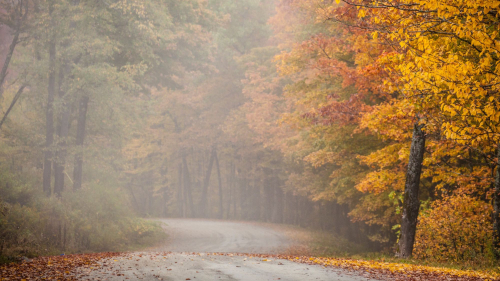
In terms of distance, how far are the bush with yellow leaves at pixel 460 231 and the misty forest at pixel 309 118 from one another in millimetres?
41

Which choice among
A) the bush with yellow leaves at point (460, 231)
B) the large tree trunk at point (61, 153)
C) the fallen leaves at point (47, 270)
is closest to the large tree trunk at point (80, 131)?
the large tree trunk at point (61, 153)

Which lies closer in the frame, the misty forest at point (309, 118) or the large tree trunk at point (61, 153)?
the misty forest at point (309, 118)

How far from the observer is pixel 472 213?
1184 cm

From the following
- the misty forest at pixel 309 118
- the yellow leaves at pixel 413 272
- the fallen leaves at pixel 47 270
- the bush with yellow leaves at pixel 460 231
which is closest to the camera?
the fallen leaves at pixel 47 270

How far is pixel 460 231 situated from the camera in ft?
38.3

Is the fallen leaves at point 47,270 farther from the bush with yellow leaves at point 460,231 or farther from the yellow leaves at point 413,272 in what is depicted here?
the bush with yellow leaves at point 460,231

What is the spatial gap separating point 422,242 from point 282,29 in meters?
19.3

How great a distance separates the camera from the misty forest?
8117 mm

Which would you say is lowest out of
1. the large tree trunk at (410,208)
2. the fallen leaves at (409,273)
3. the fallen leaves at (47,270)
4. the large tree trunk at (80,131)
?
the fallen leaves at (47,270)

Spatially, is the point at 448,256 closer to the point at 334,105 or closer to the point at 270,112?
the point at 334,105

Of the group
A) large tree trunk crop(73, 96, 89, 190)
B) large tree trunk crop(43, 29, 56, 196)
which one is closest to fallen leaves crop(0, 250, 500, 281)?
large tree trunk crop(43, 29, 56, 196)

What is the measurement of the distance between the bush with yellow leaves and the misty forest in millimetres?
41

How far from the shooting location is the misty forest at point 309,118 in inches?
320

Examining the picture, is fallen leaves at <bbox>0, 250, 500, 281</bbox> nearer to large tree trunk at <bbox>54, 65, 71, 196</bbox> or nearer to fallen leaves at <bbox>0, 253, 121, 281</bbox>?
fallen leaves at <bbox>0, 253, 121, 281</bbox>
